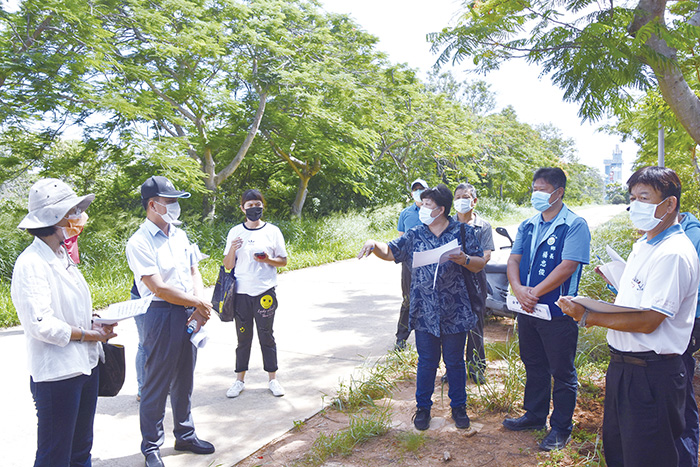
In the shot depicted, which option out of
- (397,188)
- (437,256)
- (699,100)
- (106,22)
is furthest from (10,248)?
(397,188)

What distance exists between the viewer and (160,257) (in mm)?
3539

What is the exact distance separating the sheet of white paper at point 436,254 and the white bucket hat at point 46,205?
7.30 feet

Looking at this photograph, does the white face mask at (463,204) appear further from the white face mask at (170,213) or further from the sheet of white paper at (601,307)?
the white face mask at (170,213)

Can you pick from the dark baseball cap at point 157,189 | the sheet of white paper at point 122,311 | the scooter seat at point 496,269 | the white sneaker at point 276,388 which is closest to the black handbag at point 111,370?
the sheet of white paper at point 122,311

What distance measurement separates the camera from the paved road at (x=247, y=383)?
12.4 ft

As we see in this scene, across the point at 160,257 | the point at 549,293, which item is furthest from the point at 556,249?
the point at 160,257

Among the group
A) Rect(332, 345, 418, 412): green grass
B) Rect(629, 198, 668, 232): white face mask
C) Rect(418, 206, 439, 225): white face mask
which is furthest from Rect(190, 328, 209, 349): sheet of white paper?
Rect(629, 198, 668, 232): white face mask

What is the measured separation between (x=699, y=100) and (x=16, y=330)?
28.3 feet

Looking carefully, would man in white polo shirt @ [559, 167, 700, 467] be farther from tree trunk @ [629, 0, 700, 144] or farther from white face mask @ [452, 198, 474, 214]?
white face mask @ [452, 198, 474, 214]

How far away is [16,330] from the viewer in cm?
697

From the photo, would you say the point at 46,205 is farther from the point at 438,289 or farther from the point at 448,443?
the point at 448,443

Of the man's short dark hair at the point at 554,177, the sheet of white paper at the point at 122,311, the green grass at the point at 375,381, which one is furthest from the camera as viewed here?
the green grass at the point at 375,381

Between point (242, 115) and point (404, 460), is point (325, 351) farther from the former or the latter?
point (242, 115)

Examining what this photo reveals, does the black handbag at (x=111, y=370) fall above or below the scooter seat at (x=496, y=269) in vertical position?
below
